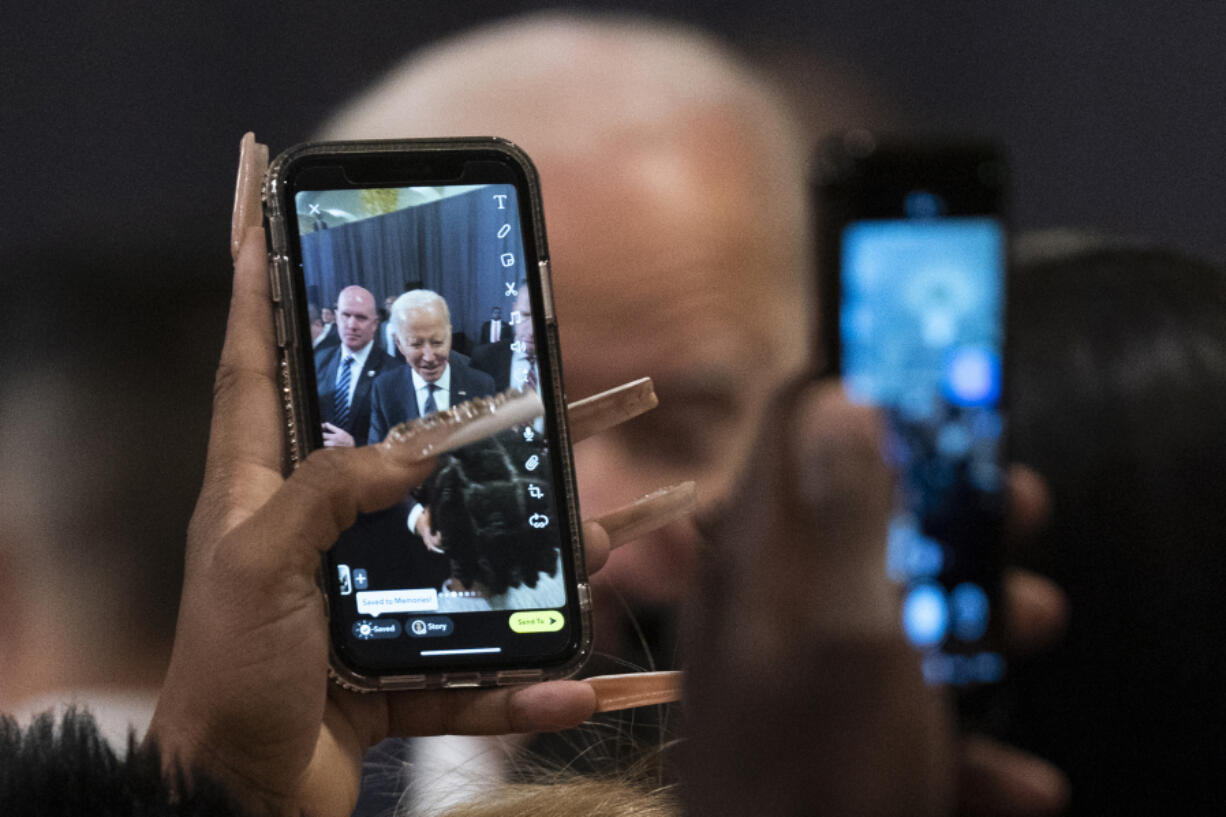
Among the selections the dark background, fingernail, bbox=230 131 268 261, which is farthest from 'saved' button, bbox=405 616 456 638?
the dark background

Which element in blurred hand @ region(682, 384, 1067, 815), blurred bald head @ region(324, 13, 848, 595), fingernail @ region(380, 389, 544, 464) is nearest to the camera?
blurred hand @ region(682, 384, 1067, 815)

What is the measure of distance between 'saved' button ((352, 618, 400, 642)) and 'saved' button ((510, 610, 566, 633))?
2.6 inches

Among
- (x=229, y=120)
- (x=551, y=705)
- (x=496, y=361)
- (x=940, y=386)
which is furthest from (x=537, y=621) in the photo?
(x=229, y=120)

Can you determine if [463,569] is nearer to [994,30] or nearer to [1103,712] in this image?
[1103,712]

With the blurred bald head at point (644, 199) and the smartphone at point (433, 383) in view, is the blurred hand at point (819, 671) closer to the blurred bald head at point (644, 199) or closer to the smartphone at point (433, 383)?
the smartphone at point (433, 383)

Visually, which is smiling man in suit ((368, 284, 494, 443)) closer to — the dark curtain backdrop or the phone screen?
the dark curtain backdrop

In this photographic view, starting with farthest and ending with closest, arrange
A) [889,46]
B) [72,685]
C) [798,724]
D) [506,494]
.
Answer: [72,685], [889,46], [506,494], [798,724]

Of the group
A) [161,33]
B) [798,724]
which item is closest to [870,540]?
Result: [798,724]

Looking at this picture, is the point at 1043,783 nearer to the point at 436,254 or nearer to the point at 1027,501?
the point at 1027,501

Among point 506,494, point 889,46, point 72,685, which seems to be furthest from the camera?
point 72,685

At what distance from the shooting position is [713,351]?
807mm

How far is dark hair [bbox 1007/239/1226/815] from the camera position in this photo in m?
0.49

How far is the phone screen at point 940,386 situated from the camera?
0.55m

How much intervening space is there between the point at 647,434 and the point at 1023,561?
1.10 feet
